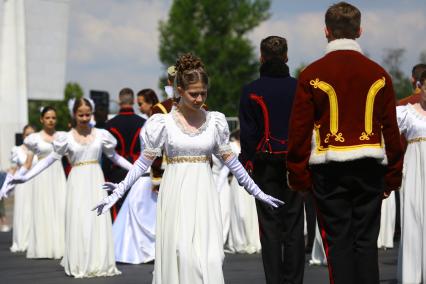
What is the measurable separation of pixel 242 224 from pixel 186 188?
8.68 metres

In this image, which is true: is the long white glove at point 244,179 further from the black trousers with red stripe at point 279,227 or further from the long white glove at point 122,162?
the long white glove at point 122,162

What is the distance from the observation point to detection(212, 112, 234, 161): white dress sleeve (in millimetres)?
8344

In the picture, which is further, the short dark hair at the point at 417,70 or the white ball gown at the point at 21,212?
the white ball gown at the point at 21,212

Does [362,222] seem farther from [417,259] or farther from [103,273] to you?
[103,273]

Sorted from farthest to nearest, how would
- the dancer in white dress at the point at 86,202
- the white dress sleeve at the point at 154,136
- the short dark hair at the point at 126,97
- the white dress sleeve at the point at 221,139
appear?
the short dark hair at the point at 126,97, the dancer in white dress at the point at 86,202, the white dress sleeve at the point at 221,139, the white dress sleeve at the point at 154,136

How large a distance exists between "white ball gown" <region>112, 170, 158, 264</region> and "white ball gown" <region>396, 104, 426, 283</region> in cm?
461

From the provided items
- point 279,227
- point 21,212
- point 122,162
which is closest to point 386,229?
point 122,162

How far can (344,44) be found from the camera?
7.33 metres

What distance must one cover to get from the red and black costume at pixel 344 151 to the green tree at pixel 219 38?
85962 millimetres

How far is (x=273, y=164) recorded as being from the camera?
9.49m

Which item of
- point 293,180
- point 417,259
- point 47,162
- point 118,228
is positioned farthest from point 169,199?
point 118,228

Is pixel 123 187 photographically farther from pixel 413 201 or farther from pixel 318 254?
pixel 318 254

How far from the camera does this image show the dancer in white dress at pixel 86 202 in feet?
41.7

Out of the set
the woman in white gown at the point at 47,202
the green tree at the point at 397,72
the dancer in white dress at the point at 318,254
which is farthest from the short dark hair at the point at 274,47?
the green tree at the point at 397,72
